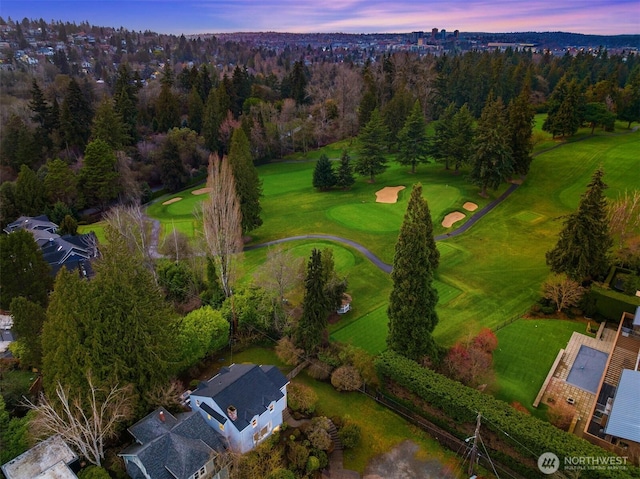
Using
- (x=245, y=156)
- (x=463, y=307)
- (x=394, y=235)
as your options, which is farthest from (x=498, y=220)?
(x=245, y=156)

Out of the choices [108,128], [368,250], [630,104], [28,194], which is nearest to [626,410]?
[368,250]

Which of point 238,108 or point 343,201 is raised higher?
point 238,108

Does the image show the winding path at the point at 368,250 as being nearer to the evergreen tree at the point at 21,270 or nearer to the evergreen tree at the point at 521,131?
the evergreen tree at the point at 521,131

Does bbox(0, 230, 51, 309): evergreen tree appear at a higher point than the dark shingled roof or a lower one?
higher

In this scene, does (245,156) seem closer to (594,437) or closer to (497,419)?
(497,419)

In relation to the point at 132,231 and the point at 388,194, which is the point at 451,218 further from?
the point at 132,231

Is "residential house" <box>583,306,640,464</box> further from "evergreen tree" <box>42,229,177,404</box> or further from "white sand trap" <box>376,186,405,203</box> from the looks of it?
"white sand trap" <box>376,186,405,203</box>

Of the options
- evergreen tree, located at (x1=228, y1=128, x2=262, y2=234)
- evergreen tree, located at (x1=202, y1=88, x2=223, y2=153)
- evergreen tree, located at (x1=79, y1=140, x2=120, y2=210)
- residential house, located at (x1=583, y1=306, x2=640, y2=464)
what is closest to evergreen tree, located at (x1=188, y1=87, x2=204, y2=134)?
evergreen tree, located at (x1=202, y1=88, x2=223, y2=153)
